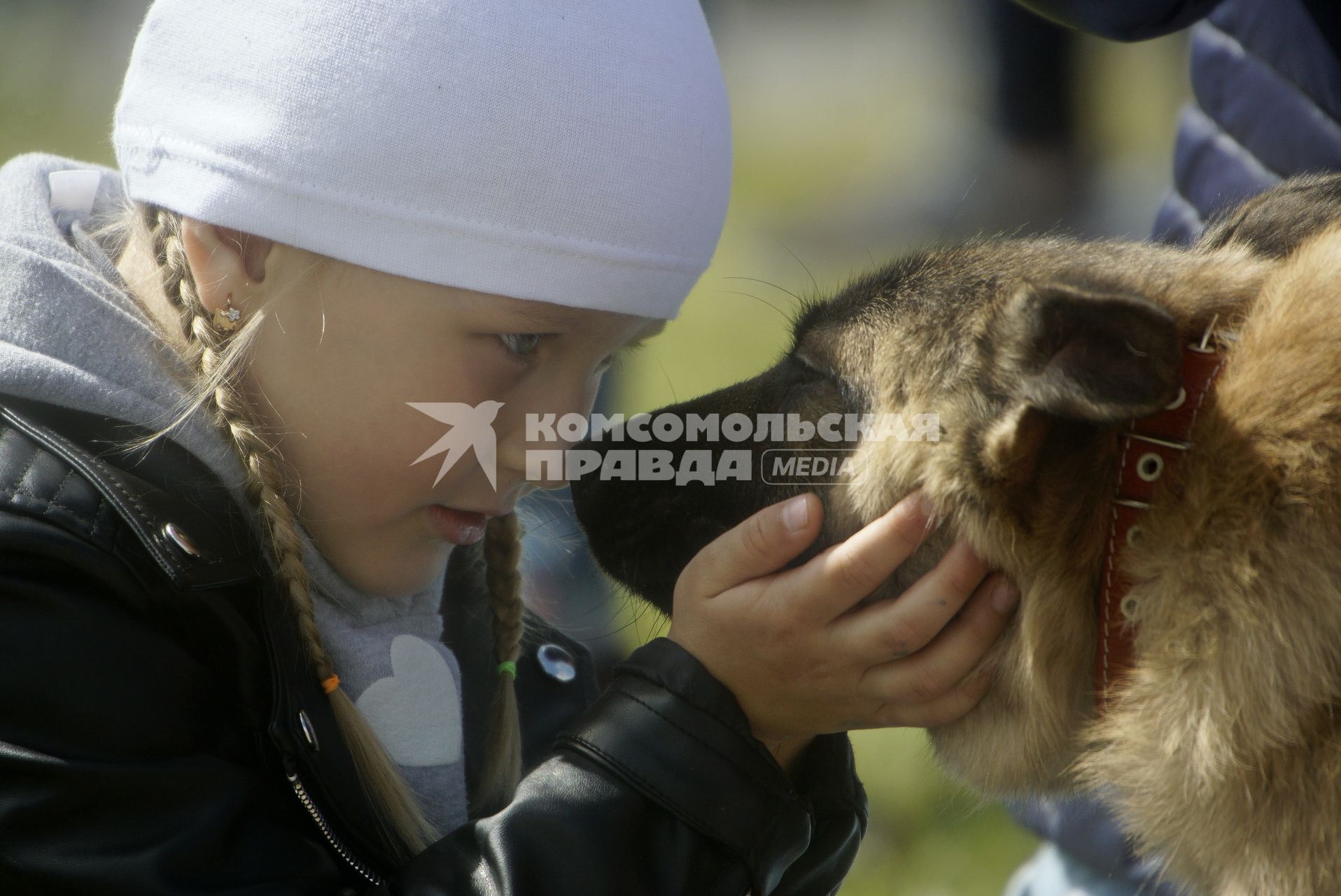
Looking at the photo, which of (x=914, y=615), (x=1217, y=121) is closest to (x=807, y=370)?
(x=914, y=615)

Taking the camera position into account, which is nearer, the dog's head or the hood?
the dog's head

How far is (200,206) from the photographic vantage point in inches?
62.6

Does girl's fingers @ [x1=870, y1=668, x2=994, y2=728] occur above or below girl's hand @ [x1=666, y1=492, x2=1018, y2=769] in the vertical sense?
below

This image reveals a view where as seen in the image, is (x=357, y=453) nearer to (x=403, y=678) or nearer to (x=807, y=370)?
(x=403, y=678)

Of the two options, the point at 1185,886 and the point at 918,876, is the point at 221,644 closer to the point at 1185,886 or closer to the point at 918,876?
the point at 1185,886

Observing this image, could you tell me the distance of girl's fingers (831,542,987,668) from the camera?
1482 millimetres

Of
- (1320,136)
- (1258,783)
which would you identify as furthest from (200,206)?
(1320,136)

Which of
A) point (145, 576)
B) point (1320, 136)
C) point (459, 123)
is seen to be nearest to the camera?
point (145, 576)

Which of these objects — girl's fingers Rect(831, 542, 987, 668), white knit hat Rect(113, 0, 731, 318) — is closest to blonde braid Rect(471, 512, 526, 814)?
white knit hat Rect(113, 0, 731, 318)

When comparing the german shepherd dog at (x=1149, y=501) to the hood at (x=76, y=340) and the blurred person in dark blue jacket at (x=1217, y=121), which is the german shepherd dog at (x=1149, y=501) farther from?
the hood at (x=76, y=340)

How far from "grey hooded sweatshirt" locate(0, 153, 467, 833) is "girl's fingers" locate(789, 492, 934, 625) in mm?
709

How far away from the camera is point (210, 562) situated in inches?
56.2

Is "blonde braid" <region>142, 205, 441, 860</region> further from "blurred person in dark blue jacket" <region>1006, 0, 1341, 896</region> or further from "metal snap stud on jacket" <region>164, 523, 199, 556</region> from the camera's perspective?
"blurred person in dark blue jacket" <region>1006, 0, 1341, 896</region>

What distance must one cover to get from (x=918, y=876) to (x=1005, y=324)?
2388 mm
